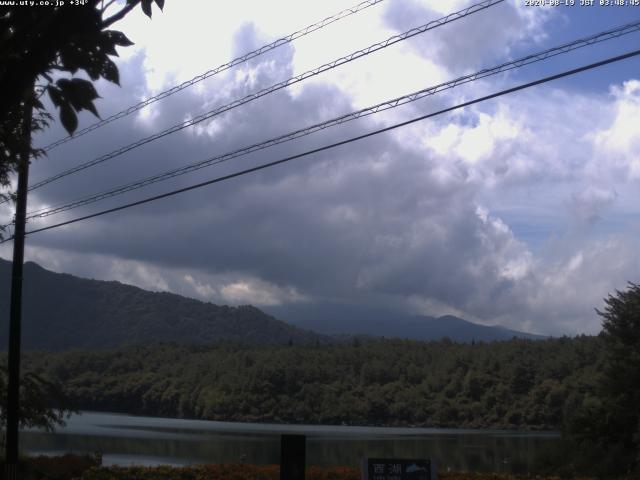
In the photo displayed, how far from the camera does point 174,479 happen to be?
1892 centimetres

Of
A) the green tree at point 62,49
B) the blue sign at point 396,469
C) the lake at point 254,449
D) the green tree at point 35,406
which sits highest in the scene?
the green tree at point 62,49

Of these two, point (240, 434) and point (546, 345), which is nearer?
point (240, 434)

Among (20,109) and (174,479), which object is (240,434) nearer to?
(174,479)

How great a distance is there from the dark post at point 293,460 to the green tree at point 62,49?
22.2 ft

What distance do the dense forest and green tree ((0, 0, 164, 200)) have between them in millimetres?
67076

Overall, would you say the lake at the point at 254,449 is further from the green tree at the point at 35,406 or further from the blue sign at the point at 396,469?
the blue sign at the point at 396,469

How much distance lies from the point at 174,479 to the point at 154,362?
9655 cm

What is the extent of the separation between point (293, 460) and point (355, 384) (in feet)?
271

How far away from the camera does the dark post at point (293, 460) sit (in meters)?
10.9

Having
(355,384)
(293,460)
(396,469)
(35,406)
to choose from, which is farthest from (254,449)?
(355,384)

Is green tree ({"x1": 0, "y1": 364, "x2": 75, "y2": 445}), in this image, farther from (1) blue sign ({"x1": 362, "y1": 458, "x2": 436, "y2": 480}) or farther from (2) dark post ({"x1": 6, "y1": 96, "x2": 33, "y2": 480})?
(1) blue sign ({"x1": 362, "y1": 458, "x2": 436, "y2": 480})

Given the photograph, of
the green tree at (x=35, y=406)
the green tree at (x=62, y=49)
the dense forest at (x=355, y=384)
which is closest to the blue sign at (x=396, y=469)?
the green tree at (x=62, y=49)

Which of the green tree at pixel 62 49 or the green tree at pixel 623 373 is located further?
the green tree at pixel 623 373

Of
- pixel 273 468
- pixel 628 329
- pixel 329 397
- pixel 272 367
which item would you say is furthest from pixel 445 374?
pixel 273 468
